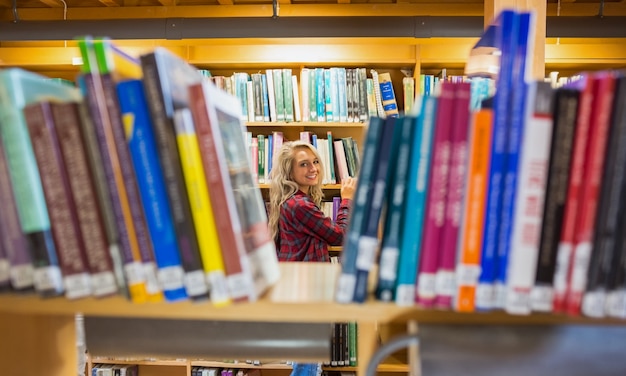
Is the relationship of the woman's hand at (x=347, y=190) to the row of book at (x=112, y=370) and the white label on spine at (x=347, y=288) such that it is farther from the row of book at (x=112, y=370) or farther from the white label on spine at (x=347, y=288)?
the white label on spine at (x=347, y=288)

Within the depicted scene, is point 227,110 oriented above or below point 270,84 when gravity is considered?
below

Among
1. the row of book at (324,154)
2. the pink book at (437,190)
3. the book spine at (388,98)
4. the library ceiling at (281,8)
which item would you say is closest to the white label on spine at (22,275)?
the pink book at (437,190)

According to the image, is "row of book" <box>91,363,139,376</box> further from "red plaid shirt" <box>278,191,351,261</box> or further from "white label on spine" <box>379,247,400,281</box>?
"white label on spine" <box>379,247,400,281</box>

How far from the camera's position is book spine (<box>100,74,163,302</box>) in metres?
0.65

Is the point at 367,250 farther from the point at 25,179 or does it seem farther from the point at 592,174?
the point at 25,179

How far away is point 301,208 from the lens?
107 inches

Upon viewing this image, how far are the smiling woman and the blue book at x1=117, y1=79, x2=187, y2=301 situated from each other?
6.83ft

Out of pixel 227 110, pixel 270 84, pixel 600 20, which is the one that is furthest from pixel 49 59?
pixel 600 20

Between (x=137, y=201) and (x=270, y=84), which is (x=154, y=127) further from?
(x=270, y=84)

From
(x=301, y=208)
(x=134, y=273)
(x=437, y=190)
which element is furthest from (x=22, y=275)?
(x=301, y=208)

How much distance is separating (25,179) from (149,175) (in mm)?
159

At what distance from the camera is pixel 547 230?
62 cm

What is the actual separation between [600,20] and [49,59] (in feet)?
11.0

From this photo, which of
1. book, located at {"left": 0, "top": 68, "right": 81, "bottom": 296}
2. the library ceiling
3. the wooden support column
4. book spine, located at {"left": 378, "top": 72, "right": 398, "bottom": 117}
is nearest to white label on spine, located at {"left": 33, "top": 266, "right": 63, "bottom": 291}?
→ book, located at {"left": 0, "top": 68, "right": 81, "bottom": 296}
